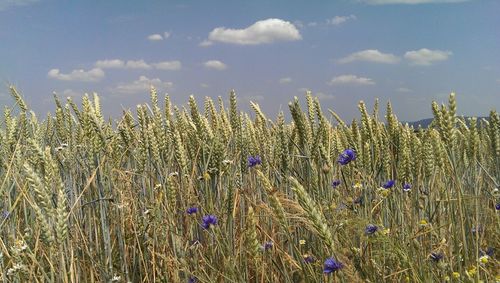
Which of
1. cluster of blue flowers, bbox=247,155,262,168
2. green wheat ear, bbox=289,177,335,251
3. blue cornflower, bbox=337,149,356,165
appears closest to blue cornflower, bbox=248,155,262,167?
cluster of blue flowers, bbox=247,155,262,168

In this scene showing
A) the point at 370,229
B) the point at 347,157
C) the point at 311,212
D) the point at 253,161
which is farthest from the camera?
the point at 253,161

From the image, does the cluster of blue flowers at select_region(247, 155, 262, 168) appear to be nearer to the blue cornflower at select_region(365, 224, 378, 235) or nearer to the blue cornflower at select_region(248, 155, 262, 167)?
the blue cornflower at select_region(248, 155, 262, 167)

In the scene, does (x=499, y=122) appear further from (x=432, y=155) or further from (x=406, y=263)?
(x=406, y=263)

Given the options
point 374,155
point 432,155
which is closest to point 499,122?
point 432,155

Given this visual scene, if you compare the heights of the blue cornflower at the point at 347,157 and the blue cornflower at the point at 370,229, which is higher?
the blue cornflower at the point at 347,157

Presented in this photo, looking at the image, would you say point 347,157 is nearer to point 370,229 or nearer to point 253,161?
point 253,161

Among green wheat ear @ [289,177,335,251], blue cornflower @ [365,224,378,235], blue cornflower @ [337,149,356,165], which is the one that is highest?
blue cornflower @ [337,149,356,165]

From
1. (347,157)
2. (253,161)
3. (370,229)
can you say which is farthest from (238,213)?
(370,229)

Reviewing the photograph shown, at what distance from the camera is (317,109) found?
9.29 ft

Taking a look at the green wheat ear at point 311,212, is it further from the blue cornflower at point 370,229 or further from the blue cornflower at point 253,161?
the blue cornflower at point 253,161

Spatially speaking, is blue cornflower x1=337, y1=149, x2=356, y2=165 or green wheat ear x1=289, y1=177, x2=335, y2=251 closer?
green wheat ear x1=289, y1=177, x2=335, y2=251

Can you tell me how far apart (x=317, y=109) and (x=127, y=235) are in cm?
136

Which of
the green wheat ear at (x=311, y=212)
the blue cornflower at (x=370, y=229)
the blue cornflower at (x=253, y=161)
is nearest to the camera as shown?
the green wheat ear at (x=311, y=212)

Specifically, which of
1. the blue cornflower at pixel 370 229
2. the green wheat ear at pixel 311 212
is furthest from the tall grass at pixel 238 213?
the green wheat ear at pixel 311 212
